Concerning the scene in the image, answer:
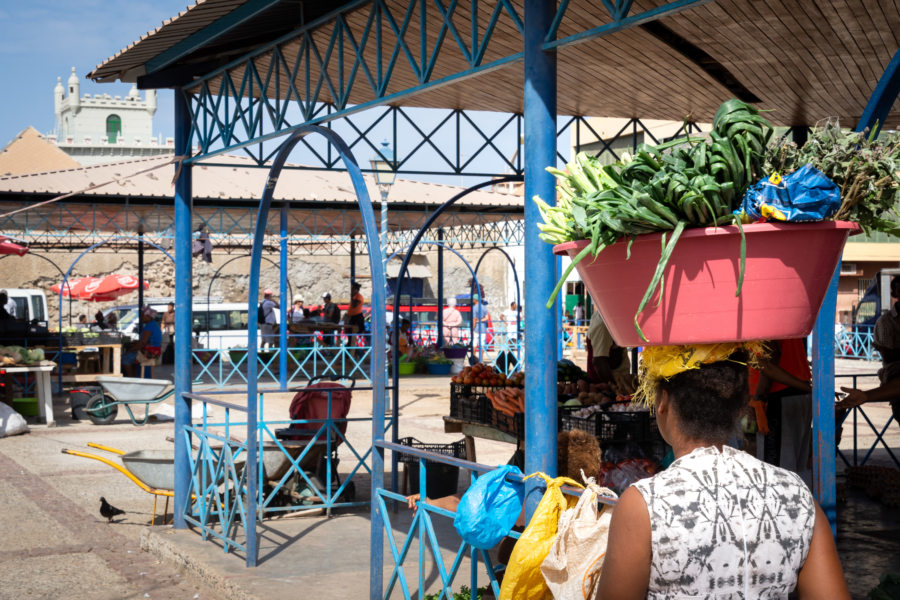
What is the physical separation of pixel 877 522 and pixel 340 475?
5377mm

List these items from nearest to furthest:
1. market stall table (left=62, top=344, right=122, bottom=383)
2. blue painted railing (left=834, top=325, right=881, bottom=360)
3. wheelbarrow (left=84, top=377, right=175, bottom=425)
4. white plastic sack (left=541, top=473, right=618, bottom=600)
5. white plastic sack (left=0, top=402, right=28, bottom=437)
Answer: white plastic sack (left=541, top=473, right=618, bottom=600) < white plastic sack (left=0, top=402, right=28, bottom=437) < wheelbarrow (left=84, top=377, right=175, bottom=425) < market stall table (left=62, top=344, right=122, bottom=383) < blue painted railing (left=834, top=325, right=881, bottom=360)

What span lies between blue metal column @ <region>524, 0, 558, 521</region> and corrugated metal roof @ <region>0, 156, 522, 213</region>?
17.9m

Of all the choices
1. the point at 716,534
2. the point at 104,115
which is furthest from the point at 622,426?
the point at 104,115

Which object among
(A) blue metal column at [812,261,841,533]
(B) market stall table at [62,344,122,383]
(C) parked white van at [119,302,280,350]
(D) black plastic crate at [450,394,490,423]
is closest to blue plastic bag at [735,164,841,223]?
(A) blue metal column at [812,261,841,533]

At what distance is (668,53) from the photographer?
6094 mm

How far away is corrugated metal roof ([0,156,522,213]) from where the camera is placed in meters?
20.9

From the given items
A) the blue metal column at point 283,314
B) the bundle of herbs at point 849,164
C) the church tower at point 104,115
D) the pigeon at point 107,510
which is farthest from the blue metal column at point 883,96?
the church tower at point 104,115

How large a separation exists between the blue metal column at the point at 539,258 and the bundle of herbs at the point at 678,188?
140 cm

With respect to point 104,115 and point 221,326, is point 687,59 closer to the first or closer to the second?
point 221,326

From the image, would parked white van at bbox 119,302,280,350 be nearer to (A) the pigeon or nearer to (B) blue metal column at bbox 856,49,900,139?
(A) the pigeon

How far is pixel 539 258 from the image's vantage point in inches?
161

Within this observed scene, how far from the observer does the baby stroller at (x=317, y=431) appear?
8180mm

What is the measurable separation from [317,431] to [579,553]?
18.2 feet

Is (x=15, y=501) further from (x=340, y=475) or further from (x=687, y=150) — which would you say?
A: (x=687, y=150)
